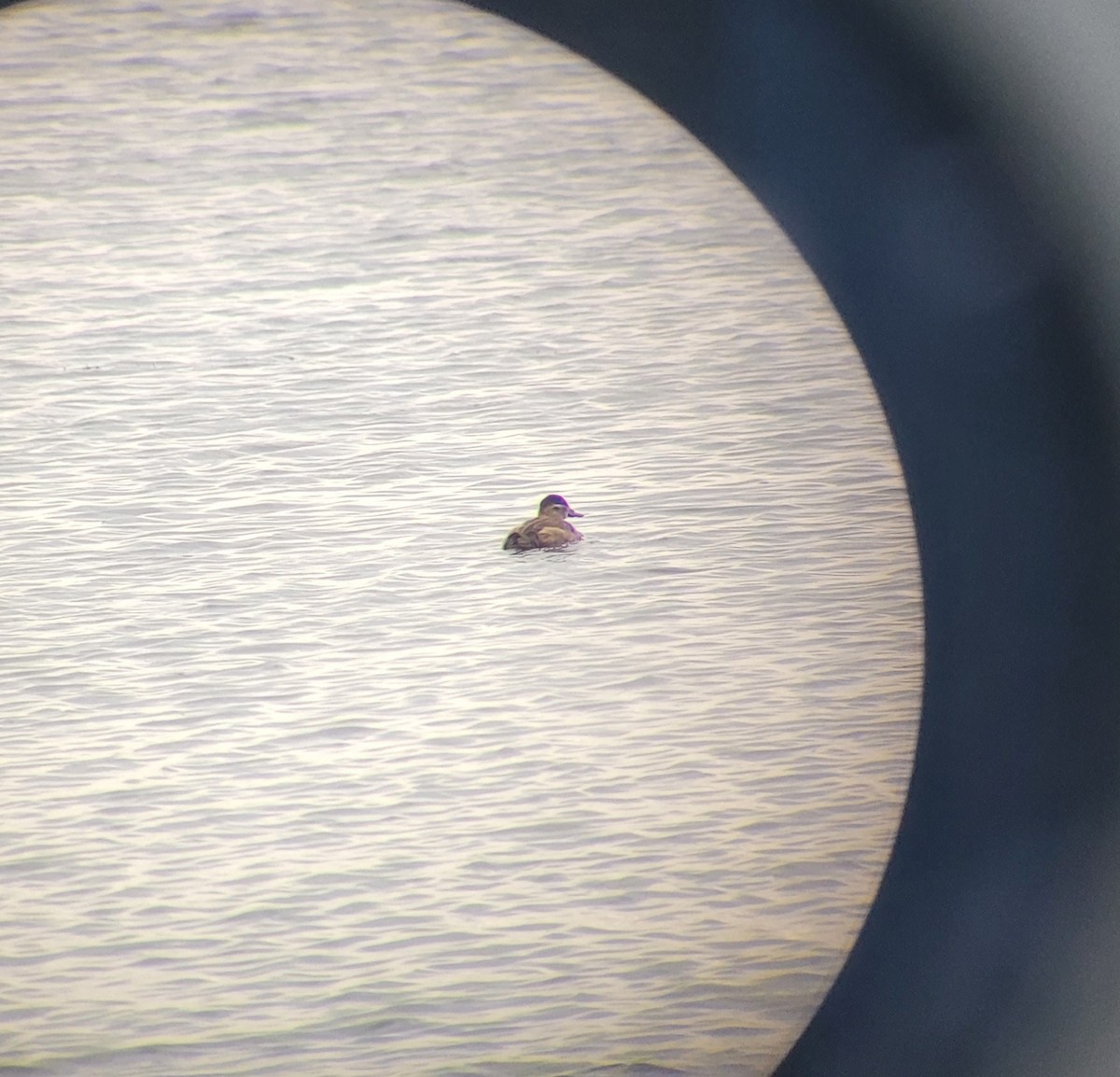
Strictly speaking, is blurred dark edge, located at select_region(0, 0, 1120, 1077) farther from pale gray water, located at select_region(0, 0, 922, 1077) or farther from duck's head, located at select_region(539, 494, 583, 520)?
duck's head, located at select_region(539, 494, 583, 520)

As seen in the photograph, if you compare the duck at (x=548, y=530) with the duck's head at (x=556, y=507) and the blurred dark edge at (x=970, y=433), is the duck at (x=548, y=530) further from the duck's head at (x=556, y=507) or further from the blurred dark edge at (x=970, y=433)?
the blurred dark edge at (x=970, y=433)

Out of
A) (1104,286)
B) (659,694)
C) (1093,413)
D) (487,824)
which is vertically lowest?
(487,824)

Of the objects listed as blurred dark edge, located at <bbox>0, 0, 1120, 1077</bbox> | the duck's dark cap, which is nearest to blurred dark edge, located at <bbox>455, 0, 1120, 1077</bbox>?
blurred dark edge, located at <bbox>0, 0, 1120, 1077</bbox>

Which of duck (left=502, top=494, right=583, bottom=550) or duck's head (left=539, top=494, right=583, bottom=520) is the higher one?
duck's head (left=539, top=494, right=583, bottom=520)

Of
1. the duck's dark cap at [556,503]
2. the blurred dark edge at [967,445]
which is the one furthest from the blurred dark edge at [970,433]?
the duck's dark cap at [556,503]

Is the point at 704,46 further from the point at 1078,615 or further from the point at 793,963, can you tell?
the point at 793,963

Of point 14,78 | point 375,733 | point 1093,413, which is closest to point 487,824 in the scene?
point 375,733
